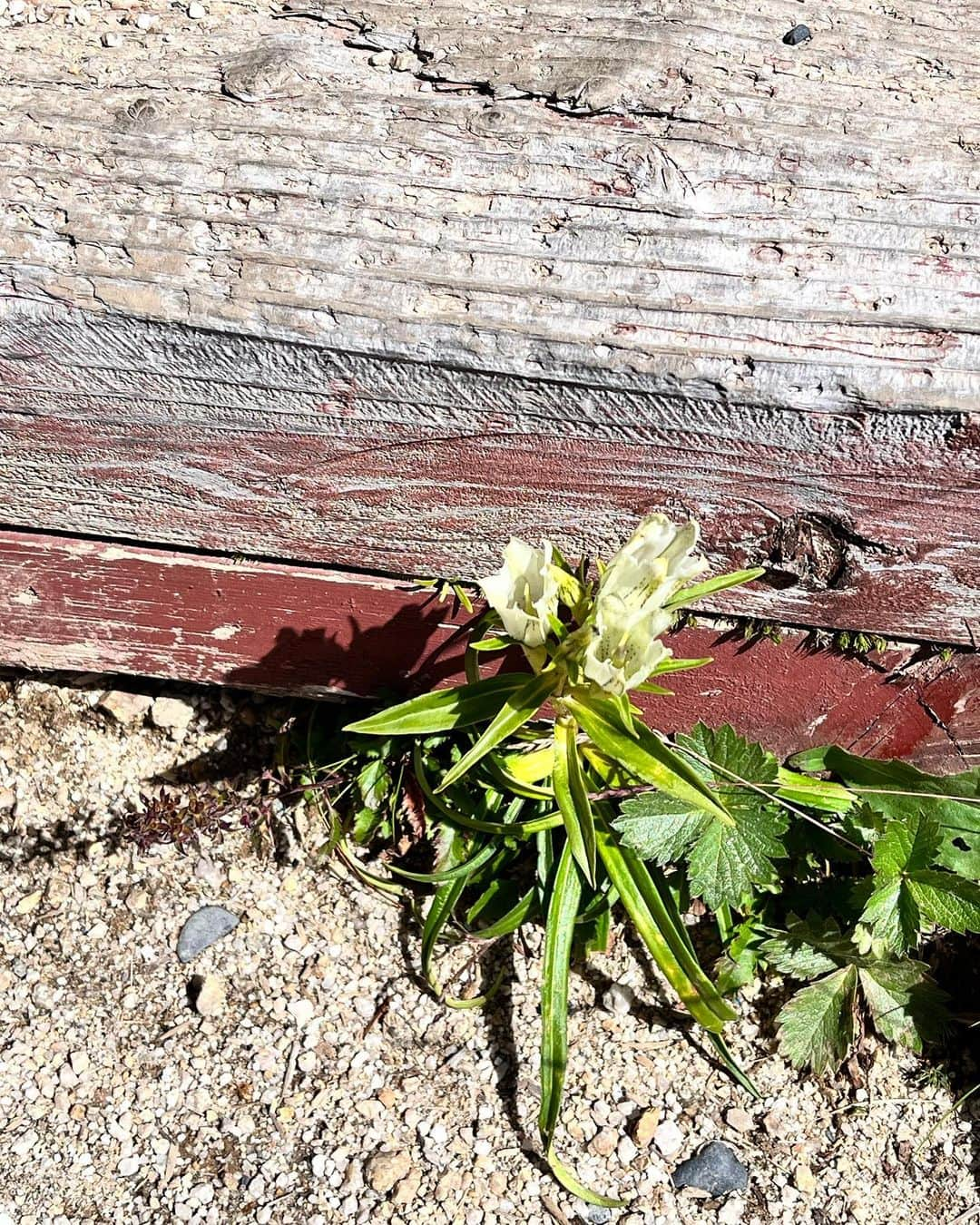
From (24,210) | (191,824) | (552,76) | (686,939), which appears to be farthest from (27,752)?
(552,76)

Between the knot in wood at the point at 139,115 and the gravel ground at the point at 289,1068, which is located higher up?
the knot in wood at the point at 139,115

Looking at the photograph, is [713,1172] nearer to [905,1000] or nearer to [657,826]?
[905,1000]

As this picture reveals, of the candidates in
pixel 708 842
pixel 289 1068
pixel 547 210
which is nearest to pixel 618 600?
pixel 547 210

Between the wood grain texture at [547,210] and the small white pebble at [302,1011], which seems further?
the small white pebble at [302,1011]

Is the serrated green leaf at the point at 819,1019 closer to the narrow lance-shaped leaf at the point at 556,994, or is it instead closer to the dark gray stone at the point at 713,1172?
the dark gray stone at the point at 713,1172

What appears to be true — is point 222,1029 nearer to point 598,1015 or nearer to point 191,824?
point 191,824

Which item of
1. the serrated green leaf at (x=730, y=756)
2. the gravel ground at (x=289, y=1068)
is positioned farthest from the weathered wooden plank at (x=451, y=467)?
the gravel ground at (x=289, y=1068)
